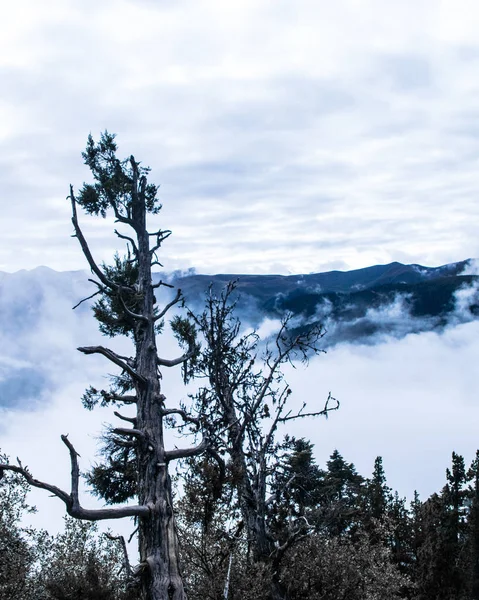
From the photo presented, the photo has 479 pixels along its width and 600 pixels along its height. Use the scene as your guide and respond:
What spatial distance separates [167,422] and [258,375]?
427cm

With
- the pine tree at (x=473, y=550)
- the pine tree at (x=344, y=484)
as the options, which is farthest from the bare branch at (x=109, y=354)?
the pine tree at (x=473, y=550)

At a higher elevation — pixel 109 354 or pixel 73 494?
pixel 109 354

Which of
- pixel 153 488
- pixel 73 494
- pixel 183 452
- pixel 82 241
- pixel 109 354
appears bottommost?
pixel 73 494

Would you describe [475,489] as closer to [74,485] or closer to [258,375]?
[258,375]

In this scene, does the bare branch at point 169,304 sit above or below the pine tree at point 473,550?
above

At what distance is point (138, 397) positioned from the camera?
18.5m

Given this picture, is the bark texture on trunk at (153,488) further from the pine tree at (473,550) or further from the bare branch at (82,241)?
the pine tree at (473,550)

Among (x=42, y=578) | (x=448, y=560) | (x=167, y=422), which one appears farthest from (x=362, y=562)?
(x=448, y=560)

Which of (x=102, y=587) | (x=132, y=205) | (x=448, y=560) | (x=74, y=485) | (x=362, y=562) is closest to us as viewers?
(x=74, y=485)

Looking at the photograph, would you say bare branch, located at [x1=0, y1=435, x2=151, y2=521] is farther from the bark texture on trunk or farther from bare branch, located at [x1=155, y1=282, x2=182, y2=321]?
bare branch, located at [x1=155, y1=282, x2=182, y2=321]

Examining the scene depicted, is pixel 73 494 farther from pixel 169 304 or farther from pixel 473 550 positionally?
pixel 473 550

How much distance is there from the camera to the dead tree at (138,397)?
1466cm

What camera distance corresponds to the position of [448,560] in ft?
175

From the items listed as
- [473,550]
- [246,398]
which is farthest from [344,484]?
[246,398]
